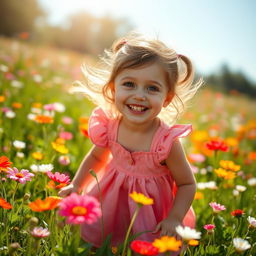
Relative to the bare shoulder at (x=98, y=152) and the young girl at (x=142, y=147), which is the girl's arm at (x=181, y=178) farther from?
the bare shoulder at (x=98, y=152)

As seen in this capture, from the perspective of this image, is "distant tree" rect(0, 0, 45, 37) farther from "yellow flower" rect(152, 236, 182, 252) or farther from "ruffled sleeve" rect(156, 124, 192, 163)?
"yellow flower" rect(152, 236, 182, 252)

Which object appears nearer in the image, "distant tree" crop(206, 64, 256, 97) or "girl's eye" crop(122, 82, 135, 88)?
"girl's eye" crop(122, 82, 135, 88)

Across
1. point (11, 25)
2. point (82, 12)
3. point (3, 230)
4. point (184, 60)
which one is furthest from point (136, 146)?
point (82, 12)

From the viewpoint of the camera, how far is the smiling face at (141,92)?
4.78 ft

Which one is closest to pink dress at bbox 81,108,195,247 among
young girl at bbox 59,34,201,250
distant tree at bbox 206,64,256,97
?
young girl at bbox 59,34,201,250

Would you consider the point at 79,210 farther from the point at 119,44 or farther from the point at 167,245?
the point at 119,44

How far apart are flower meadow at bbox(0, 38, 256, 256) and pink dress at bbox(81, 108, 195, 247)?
6cm

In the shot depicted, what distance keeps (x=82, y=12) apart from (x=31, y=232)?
97.5 ft

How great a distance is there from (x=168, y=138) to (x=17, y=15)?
70.3 feet

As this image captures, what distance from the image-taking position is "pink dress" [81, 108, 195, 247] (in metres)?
1.49

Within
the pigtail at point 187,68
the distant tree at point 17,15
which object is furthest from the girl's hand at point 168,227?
the distant tree at point 17,15

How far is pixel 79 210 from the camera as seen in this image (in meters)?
0.93

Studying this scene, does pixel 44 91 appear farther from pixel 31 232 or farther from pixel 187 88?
pixel 31 232

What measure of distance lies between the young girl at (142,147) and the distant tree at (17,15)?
66.9ft
